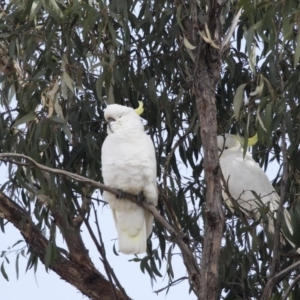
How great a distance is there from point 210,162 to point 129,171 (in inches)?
17.6

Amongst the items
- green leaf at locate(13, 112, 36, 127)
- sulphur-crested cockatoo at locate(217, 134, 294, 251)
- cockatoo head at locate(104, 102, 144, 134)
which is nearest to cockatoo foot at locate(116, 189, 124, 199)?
cockatoo head at locate(104, 102, 144, 134)

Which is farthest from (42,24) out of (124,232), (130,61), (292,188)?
(292,188)

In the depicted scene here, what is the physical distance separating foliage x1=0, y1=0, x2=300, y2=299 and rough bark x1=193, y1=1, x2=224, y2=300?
289 millimetres

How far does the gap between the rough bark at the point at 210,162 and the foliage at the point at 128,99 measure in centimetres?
29

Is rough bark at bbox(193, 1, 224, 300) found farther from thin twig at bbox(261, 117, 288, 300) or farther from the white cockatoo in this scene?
the white cockatoo

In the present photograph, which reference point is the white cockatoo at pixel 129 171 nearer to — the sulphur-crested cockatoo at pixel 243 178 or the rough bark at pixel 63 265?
the sulphur-crested cockatoo at pixel 243 178

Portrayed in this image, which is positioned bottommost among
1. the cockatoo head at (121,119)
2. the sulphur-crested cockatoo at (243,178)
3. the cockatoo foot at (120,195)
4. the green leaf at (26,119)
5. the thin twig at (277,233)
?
the thin twig at (277,233)

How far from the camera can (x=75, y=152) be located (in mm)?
3309

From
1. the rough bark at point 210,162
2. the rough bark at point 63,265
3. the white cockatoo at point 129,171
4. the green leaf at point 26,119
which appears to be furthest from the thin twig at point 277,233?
the rough bark at point 63,265

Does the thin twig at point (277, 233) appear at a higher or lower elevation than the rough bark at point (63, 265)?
lower

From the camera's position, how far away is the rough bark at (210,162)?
103 inches

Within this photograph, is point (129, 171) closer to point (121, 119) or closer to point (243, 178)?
point (121, 119)

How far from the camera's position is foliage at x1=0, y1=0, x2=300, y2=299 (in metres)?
3.11

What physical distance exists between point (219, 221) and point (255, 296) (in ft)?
3.03
